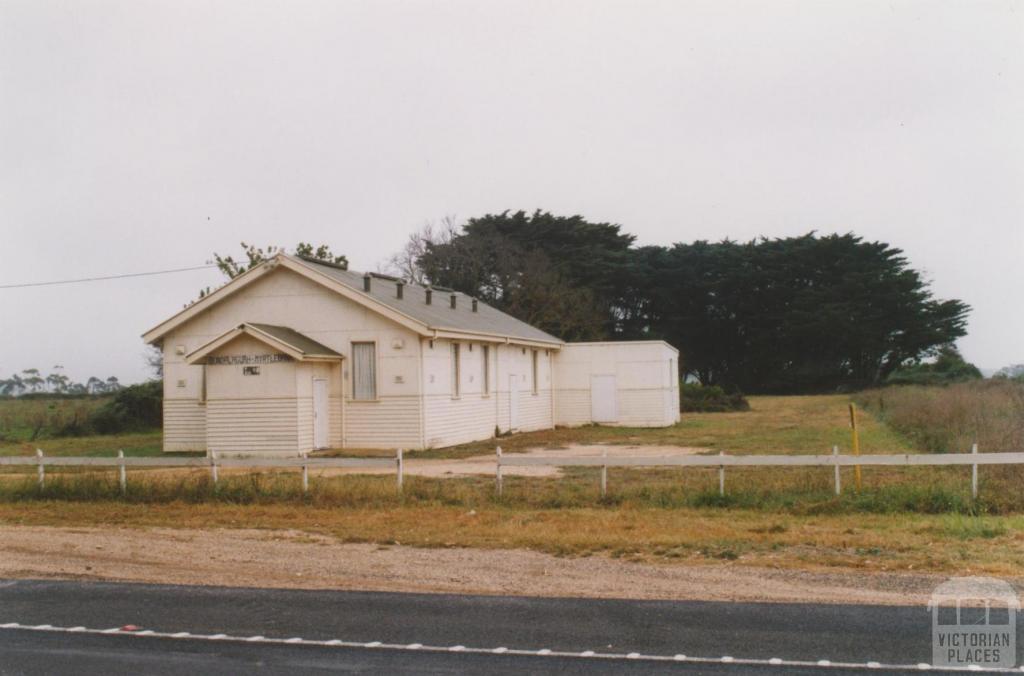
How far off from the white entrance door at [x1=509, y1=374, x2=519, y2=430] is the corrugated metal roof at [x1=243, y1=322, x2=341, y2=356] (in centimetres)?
869

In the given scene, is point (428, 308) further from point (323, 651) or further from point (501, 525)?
point (323, 651)

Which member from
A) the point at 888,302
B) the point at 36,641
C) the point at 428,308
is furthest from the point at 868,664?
the point at 888,302

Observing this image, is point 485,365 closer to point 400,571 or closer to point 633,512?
point 633,512

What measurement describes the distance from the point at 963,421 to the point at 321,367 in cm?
1584

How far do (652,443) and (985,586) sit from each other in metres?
19.6

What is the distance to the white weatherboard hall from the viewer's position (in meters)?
24.4

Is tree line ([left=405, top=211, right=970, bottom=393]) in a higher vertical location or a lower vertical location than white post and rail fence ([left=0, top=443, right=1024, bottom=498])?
higher

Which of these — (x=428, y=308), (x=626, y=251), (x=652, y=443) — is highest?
(x=626, y=251)

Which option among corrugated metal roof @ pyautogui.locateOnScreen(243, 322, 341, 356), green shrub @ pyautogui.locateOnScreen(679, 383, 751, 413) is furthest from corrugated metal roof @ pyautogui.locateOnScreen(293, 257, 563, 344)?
green shrub @ pyautogui.locateOnScreen(679, 383, 751, 413)

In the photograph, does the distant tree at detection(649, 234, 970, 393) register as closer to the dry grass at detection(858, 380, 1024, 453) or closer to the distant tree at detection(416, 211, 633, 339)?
the distant tree at detection(416, 211, 633, 339)

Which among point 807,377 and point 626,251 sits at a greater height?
point 626,251

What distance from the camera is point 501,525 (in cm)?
1345

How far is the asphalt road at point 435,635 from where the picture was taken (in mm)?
7215

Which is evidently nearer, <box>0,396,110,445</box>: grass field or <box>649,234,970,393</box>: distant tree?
<box>0,396,110,445</box>: grass field
